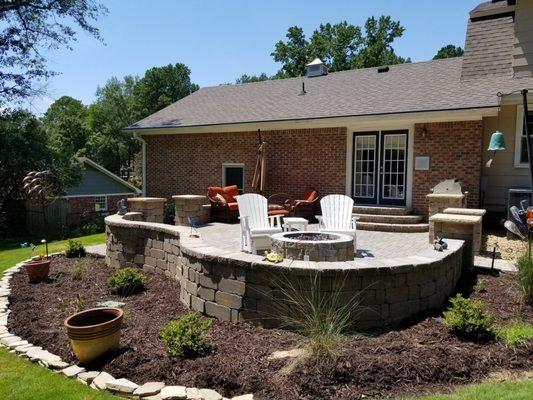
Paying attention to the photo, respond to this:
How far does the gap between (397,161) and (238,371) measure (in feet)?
27.2

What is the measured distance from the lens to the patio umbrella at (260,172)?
11.4m

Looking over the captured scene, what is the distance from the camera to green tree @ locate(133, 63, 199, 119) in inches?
1805

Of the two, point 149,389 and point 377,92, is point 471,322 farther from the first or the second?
point 377,92

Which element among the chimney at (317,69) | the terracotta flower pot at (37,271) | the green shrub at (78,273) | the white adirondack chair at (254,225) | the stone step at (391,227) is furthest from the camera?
the chimney at (317,69)

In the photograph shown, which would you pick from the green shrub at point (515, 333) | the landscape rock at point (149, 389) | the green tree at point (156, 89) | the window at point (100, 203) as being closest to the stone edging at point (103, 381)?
the landscape rock at point (149, 389)

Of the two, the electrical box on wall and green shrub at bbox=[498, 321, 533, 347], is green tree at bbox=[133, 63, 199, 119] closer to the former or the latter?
the electrical box on wall

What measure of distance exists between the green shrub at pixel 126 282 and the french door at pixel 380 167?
6.60 metres

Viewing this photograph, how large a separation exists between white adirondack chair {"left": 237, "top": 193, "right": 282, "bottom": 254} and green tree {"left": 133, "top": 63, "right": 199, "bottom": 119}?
131 ft

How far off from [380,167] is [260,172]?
3238mm

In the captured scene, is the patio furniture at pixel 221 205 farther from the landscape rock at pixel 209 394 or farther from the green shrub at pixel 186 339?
the landscape rock at pixel 209 394

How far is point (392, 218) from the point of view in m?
9.62

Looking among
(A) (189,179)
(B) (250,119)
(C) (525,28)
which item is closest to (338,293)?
(C) (525,28)

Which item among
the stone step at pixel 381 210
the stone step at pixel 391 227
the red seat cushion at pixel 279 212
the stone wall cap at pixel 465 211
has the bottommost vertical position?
the stone step at pixel 391 227

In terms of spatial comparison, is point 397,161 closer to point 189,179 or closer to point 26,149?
point 189,179
